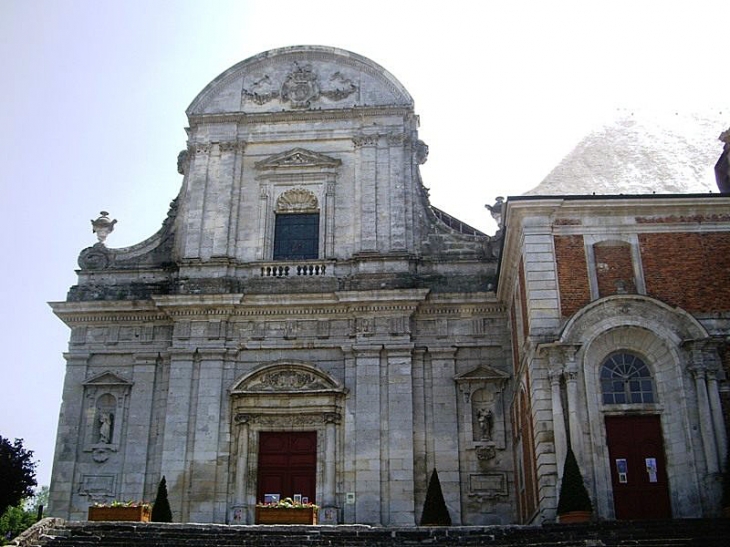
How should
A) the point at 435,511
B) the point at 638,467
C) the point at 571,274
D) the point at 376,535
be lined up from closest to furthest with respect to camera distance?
1. the point at 376,535
2. the point at 638,467
3. the point at 571,274
4. the point at 435,511

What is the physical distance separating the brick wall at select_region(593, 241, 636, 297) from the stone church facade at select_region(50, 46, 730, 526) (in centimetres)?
5

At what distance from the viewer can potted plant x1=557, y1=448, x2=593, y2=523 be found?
1622 cm

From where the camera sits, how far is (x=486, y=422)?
23359 mm

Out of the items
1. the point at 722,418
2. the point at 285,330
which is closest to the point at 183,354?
the point at 285,330

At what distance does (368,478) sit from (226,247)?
25.5 ft

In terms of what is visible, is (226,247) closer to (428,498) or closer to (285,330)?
(285,330)

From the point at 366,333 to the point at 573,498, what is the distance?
9.04 meters

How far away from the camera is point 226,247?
84.2 feet

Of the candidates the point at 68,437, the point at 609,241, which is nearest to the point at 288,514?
the point at 68,437

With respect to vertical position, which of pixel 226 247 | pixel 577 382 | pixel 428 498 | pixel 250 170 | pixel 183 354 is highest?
pixel 250 170

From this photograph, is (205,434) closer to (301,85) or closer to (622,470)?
(622,470)

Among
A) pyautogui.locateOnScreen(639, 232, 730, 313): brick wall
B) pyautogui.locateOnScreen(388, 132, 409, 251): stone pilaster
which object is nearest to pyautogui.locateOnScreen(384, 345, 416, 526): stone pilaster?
pyautogui.locateOnScreen(388, 132, 409, 251): stone pilaster

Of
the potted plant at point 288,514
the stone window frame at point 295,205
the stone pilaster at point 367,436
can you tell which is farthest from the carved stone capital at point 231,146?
the potted plant at point 288,514

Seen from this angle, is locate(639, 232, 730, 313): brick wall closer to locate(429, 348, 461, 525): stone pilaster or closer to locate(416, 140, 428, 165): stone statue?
locate(429, 348, 461, 525): stone pilaster
